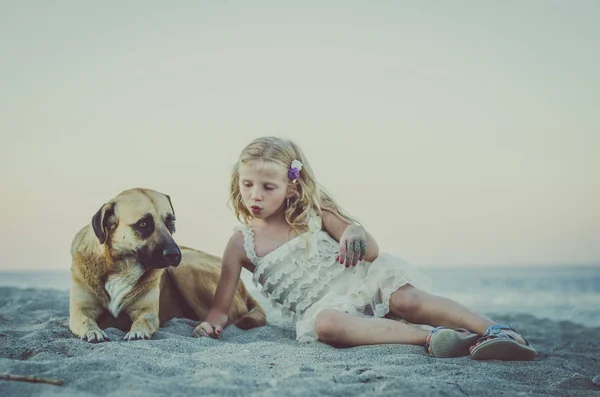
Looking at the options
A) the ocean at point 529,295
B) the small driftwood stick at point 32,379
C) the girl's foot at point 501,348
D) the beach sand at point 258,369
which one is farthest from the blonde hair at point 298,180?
the ocean at point 529,295

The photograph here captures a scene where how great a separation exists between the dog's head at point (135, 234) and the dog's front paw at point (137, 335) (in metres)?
0.39

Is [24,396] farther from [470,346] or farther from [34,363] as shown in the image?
[470,346]

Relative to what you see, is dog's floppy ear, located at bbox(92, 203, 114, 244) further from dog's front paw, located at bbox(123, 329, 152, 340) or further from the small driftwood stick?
the small driftwood stick

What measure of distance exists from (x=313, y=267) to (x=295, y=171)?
2.05 feet

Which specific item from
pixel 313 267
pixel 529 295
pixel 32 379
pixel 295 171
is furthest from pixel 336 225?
pixel 529 295

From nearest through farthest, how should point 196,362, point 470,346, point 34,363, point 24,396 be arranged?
1. point 24,396
2. point 34,363
3. point 196,362
4. point 470,346

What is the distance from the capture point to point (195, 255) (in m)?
4.36

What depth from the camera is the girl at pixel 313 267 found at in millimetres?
3059

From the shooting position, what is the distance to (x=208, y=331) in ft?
11.1

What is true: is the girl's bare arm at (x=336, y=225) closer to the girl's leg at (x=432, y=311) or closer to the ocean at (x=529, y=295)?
the girl's leg at (x=432, y=311)

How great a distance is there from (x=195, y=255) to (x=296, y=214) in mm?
1058

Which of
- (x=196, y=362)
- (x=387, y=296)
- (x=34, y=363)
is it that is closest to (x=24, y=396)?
(x=34, y=363)

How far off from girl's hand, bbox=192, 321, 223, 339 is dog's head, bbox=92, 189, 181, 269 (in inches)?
17.4

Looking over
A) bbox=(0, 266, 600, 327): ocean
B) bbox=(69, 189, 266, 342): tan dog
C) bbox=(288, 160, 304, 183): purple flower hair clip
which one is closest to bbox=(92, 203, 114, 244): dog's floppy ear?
bbox=(69, 189, 266, 342): tan dog
